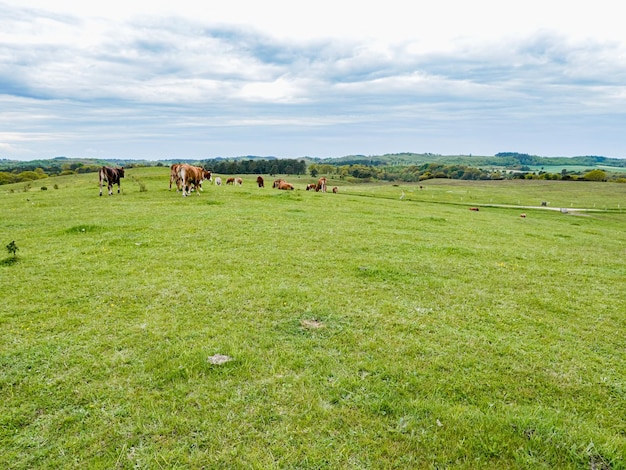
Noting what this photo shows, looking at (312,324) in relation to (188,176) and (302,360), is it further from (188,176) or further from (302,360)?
(188,176)

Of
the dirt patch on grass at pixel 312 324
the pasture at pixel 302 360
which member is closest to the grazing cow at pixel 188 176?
the pasture at pixel 302 360

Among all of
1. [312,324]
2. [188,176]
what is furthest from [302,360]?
[188,176]

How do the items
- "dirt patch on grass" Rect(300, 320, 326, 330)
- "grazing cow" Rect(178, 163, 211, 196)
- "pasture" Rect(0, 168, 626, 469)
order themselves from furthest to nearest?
Result: "grazing cow" Rect(178, 163, 211, 196)
"dirt patch on grass" Rect(300, 320, 326, 330)
"pasture" Rect(0, 168, 626, 469)

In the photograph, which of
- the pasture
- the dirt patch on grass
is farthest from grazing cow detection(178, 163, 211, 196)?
the dirt patch on grass

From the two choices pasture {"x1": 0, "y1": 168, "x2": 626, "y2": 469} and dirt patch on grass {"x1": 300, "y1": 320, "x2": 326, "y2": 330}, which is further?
dirt patch on grass {"x1": 300, "y1": 320, "x2": 326, "y2": 330}

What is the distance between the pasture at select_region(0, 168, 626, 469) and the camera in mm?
4191

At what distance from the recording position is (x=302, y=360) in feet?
19.0

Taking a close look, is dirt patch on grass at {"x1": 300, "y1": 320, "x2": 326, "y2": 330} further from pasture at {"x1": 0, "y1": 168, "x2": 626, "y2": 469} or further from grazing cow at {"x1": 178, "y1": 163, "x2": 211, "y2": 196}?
grazing cow at {"x1": 178, "y1": 163, "x2": 211, "y2": 196}

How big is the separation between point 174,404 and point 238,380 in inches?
34.8

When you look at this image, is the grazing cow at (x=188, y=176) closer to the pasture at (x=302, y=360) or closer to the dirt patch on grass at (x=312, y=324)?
the pasture at (x=302, y=360)

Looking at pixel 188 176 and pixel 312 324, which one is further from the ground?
pixel 188 176

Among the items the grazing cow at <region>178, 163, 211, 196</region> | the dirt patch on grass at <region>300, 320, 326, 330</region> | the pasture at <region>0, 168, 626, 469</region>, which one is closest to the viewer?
the pasture at <region>0, 168, 626, 469</region>

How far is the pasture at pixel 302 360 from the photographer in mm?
4191

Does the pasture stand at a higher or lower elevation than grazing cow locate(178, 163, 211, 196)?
lower
